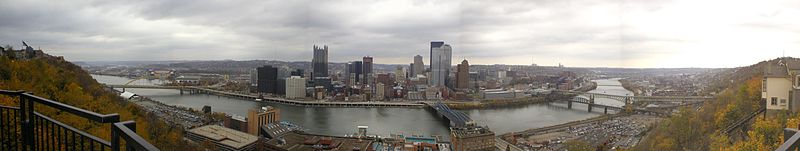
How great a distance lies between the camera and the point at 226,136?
5602 millimetres

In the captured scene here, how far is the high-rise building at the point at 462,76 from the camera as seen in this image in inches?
623

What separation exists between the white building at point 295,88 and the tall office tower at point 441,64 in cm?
485

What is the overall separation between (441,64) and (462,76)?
2.02 m

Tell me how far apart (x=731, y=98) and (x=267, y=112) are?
5893 mm

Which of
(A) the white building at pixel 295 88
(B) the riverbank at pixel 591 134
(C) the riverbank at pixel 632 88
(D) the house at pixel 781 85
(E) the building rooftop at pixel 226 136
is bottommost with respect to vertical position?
(B) the riverbank at pixel 591 134

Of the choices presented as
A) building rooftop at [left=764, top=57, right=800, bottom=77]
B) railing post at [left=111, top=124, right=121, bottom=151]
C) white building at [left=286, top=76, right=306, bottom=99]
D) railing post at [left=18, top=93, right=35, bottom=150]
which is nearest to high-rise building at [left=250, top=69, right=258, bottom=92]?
white building at [left=286, top=76, right=306, bottom=99]

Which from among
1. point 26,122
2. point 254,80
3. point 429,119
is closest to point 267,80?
point 254,80

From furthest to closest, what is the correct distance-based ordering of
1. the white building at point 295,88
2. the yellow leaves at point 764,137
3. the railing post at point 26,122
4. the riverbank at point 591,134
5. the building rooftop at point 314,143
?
the white building at point 295,88 < the riverbank at point 591,134 < the building rooftop at point 314,143 < the yellow leaves at point 764,137 < the railing post at point 26,122

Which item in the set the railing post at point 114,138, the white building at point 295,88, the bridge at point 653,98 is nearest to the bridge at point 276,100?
the white building at point 295,88

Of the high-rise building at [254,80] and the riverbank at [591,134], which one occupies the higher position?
the high-rise building at [254,80]

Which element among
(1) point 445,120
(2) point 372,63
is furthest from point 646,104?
(2) point 372,63

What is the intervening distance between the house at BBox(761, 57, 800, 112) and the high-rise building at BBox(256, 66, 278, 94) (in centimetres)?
1386

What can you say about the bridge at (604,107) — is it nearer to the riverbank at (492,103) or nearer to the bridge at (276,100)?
the riverbank at (492,103)

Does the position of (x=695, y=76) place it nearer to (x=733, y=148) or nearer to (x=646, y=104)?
(x=646, y=104)
